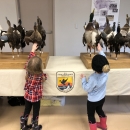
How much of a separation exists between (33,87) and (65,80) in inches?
10.8

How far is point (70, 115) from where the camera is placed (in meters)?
1.64

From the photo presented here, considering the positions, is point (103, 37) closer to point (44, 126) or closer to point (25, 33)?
point (25, 33)

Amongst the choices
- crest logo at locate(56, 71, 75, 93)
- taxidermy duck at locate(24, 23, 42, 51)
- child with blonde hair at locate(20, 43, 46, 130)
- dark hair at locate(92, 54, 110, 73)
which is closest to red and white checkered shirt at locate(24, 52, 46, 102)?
child with blonde hair at locate(20, 43, 46, 130)

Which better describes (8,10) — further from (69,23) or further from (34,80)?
(34,80)

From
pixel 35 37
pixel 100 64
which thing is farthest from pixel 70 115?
pixel 35 37

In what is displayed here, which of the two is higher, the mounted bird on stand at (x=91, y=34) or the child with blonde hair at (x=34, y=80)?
the mounted bird on stand at (x=91, y=34)

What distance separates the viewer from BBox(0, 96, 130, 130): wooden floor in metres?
1.47

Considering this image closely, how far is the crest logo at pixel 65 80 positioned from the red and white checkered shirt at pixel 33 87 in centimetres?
14

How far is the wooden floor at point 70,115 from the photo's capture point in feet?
4.84

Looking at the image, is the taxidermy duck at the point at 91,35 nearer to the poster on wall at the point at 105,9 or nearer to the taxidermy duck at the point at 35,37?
the taxidermy duck at the point at 35,37

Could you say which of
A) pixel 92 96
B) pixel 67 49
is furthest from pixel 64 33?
pixel 92 96

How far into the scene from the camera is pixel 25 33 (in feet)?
4.72

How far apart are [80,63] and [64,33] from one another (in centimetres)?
119

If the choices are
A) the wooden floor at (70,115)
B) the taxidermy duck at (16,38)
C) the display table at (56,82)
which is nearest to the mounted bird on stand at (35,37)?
the taxidermy duck at (16,38)
